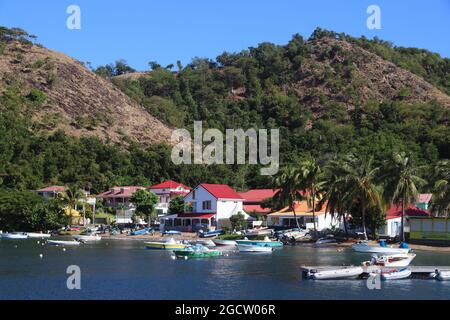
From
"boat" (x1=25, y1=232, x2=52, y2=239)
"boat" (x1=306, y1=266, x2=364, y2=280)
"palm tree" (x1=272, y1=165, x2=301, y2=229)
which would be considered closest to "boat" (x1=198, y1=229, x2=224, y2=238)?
"palm tree" (x1=272, y1=165, x2=301, y2=229)

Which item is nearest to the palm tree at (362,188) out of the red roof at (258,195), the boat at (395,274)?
the boat at (395,274)

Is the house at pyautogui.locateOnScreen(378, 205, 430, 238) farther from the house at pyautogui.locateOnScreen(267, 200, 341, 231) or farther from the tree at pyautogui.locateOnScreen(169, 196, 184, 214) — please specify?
the tree at pyautogui.locateOnScreen(169, 196, 184, 214)

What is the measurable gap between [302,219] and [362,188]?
70.1ft

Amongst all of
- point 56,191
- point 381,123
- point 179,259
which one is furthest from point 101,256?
point 381,123

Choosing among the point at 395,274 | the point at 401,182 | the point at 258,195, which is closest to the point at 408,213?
the point at 401,182

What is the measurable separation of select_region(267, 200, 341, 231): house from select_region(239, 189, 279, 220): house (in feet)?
19.9

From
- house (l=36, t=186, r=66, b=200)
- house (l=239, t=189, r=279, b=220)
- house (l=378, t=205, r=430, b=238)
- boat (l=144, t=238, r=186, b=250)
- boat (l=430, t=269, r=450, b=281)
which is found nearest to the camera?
boat (l=430, t=269, r=450, b=281)

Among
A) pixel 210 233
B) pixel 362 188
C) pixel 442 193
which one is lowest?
pixel 210 233

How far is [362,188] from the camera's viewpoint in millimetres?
70688

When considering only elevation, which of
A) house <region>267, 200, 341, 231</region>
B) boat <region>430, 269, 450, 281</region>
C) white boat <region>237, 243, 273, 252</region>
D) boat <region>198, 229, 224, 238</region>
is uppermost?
house <region>267, 200, 341, 231</region>

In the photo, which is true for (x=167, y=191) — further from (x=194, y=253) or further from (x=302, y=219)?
(x=194, y=253)

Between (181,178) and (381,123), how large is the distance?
53509 mm

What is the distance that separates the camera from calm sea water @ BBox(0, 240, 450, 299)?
38.2 meters

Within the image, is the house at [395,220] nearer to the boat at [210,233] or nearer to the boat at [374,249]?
the boat at [374,249]
